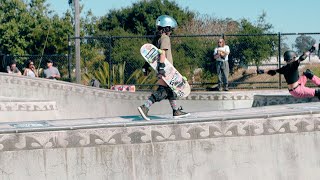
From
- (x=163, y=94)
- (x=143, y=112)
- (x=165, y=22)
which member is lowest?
(x=143, y=112)

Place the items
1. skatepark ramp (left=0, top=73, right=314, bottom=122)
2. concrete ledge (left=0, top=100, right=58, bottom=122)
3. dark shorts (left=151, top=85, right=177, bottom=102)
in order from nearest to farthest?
dark shorts (left=151, top=85, right=177, bottom=102), concrete ledge (left=0, top=100, right=58, bottom=122), skatepark ramp (left=0, top=73, right=314, bottom=122)

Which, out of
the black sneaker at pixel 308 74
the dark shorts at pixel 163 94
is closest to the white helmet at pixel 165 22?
the dark shorts at pixel 163 94

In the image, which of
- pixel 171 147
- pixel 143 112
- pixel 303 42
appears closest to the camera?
pixel 171 147

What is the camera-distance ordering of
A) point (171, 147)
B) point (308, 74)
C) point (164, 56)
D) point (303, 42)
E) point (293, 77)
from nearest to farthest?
point (171, 147)
point (164, 56)
point (293, 77)
point (308, 74)
point (303, 42)

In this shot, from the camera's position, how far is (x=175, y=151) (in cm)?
825

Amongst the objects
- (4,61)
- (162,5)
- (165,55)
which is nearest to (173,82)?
(165,55)

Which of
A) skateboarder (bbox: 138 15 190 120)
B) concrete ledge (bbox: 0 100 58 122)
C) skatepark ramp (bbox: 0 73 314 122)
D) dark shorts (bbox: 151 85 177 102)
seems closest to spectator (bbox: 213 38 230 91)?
skatepark ramp (bbox: 0 73 314 122)

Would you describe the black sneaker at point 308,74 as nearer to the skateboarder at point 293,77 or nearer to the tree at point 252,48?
the skateboarder at point 293,77

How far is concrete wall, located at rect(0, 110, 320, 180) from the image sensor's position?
7.88 m

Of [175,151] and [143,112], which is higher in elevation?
[143,112]

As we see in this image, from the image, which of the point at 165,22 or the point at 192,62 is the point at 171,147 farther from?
the point at 192,62

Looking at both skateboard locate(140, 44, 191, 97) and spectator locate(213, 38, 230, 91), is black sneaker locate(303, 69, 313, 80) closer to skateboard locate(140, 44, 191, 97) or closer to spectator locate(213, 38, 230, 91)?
skateboard locate(140, 44, 191, 97)

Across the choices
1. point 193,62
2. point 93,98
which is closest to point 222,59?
point 93,98

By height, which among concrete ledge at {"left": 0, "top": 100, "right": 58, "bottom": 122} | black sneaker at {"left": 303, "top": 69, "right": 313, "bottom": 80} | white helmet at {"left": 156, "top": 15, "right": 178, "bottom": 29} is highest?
white helmet at {"left": 156, "top": 15, "right": 178, "bottom": 29}
